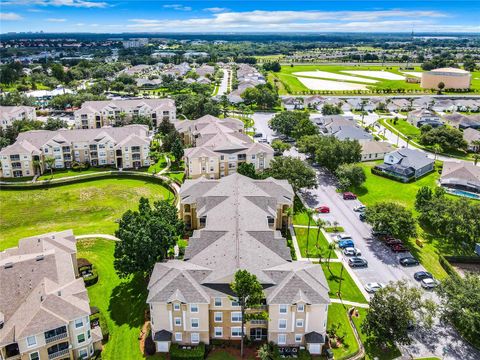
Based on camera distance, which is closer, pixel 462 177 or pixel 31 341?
pixel 31 341

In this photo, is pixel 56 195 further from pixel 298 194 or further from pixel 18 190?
pixel 298 194

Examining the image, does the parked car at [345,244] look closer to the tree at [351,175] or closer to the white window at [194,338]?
the tree at [351,175]

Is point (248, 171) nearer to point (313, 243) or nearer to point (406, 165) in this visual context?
point (313, 243)

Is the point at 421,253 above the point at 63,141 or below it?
below

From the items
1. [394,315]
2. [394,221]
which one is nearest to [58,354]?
[394,315]

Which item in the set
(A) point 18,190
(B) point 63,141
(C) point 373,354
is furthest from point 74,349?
(B) point 63,141

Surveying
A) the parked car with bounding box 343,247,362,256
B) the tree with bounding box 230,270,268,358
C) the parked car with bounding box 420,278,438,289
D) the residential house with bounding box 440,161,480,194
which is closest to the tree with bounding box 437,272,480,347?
the parked car with bounding box 420,278,438,289
